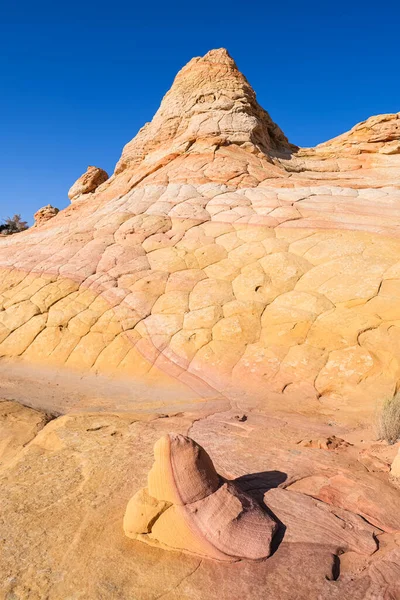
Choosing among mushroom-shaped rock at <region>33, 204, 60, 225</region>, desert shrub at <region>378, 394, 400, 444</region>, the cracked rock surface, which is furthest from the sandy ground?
mushroom-shaped rock at <region>33, 204, 60, 225</region>

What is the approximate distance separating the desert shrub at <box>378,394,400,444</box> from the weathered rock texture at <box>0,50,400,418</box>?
2.68ft

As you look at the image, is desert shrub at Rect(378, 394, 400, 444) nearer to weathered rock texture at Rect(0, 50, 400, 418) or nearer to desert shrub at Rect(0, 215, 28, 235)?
weathered rock texture at Rect(0, 50, 400, 418)

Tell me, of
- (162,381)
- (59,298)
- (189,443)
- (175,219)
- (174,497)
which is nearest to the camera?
(174,497)

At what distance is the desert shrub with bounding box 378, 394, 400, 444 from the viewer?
4.01 meters

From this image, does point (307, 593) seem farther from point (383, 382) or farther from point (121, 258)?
point (121, 258)

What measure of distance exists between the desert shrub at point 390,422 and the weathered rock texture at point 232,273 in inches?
32.1


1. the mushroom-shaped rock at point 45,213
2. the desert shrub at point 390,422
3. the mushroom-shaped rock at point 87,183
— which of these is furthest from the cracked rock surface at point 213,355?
the mushroom-shaped rock at point 45,213

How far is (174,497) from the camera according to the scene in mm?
2467

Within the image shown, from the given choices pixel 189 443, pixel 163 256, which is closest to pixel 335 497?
pixel 189 443

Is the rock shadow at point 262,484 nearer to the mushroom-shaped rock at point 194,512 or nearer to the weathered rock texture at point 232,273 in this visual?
the mushroom-shaped rock at point 194,512

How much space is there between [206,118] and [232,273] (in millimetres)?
6975

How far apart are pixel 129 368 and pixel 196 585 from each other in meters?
4.82

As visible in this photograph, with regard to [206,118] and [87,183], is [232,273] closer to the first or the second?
[206,118]

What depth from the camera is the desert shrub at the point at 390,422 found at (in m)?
4.01
